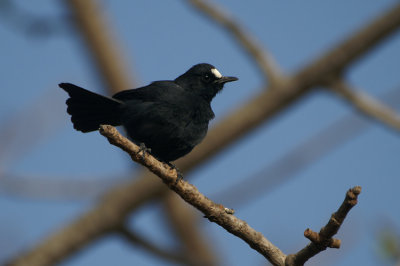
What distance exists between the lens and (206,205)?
3.54m

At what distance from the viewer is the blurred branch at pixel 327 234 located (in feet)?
9.02

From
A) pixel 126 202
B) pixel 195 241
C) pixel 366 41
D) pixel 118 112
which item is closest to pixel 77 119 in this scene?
pixel 118 112

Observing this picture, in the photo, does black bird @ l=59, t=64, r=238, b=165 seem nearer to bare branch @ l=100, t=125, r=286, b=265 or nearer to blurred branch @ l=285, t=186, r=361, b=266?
bare branch @ l=100, t=125, r=286, b=265

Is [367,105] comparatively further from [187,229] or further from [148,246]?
[187,229]

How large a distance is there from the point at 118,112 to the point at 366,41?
298 centimetres

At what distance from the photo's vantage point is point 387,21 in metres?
6.20

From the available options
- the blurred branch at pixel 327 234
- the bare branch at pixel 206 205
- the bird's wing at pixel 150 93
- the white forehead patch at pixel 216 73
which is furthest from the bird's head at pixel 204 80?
the blurred branch at pixel 327 234

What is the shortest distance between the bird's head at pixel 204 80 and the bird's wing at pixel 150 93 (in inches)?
17.7

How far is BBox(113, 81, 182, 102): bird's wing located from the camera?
4777 millimetres

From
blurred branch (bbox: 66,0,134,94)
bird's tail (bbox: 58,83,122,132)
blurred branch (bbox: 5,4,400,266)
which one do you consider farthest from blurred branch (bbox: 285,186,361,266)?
blurred branch (bbox: 66,0,134,94)

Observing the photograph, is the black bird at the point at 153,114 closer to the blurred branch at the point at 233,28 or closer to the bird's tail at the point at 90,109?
the bird's tail at the point at 90,109

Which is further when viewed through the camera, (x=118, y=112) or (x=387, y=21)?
(x=387, y=21)

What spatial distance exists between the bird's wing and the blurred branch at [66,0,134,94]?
3.20m

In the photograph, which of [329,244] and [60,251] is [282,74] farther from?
[329,244]
